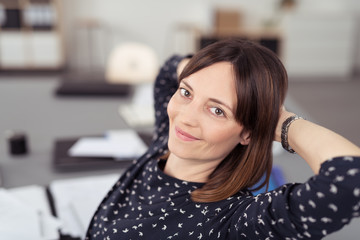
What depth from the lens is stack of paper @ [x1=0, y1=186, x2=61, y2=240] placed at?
112 cm

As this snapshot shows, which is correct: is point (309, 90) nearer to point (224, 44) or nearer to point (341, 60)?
point (341, 60)

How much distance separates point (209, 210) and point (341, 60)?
5.94 m

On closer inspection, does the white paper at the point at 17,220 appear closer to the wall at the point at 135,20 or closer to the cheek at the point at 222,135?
the cheek at the point at 222,135

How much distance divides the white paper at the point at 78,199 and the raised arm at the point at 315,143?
0.66 meters

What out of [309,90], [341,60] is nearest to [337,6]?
[341,60]

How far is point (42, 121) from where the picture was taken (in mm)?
2004

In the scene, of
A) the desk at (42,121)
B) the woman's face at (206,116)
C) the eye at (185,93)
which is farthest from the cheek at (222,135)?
the desk at (42,121)

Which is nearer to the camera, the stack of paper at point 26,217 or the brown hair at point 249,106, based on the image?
the brown hair at point 249,106

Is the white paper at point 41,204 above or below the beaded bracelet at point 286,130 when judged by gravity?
below

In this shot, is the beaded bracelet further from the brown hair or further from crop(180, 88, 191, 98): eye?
crop(180, 88, 191, 98): eye

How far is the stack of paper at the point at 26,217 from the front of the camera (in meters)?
1.12

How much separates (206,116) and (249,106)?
0.09 meters

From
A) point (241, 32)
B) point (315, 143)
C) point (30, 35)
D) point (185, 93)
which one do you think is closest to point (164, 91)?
point (185, 93)

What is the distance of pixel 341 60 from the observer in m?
6.29
